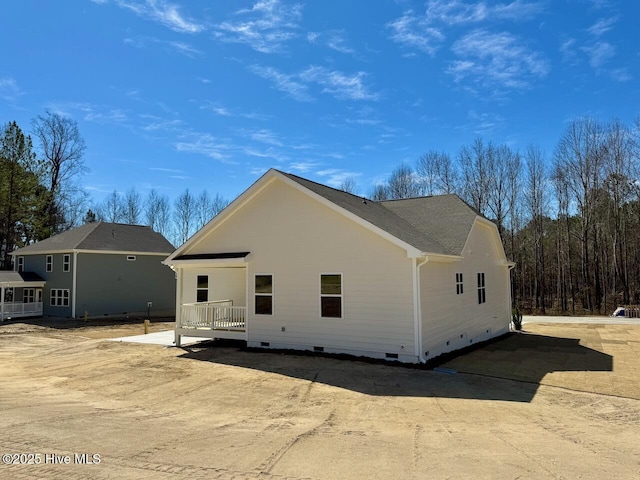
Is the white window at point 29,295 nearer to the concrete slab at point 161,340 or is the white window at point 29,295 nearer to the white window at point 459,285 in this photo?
the concrete slab at point 161,340

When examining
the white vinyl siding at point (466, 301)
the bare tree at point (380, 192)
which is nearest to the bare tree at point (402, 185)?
the bare tree at point (380, 192)

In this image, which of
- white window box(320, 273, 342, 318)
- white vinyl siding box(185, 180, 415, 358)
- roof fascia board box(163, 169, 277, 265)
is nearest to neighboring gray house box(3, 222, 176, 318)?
roof fascia board box(163, 169, 277, 265)

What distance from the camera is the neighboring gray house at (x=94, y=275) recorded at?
26.4 metres

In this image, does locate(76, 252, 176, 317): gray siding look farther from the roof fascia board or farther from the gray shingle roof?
the gray shingle roof

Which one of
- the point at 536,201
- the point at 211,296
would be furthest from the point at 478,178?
the point at 211,296

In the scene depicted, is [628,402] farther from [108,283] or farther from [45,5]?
[108,283]

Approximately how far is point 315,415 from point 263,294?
6.65 m

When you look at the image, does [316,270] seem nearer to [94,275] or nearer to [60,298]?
[94,275]

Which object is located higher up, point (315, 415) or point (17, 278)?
point (17, 278)

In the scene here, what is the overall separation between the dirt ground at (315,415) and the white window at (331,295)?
1.40 metres

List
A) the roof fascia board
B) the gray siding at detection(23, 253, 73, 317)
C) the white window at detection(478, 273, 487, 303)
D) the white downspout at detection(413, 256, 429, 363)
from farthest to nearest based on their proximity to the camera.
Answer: the gray siding at detection(23, 253, 73, 317)
the white window at detection(478, 273, 487, 303)
the roof fascia board
the white downspout at detection(413, 256, 429, 363)

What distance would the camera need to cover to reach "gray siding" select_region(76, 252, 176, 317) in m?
26.6

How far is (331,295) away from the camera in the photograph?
484 inches

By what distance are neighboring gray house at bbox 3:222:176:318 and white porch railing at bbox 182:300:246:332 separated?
1518cm
